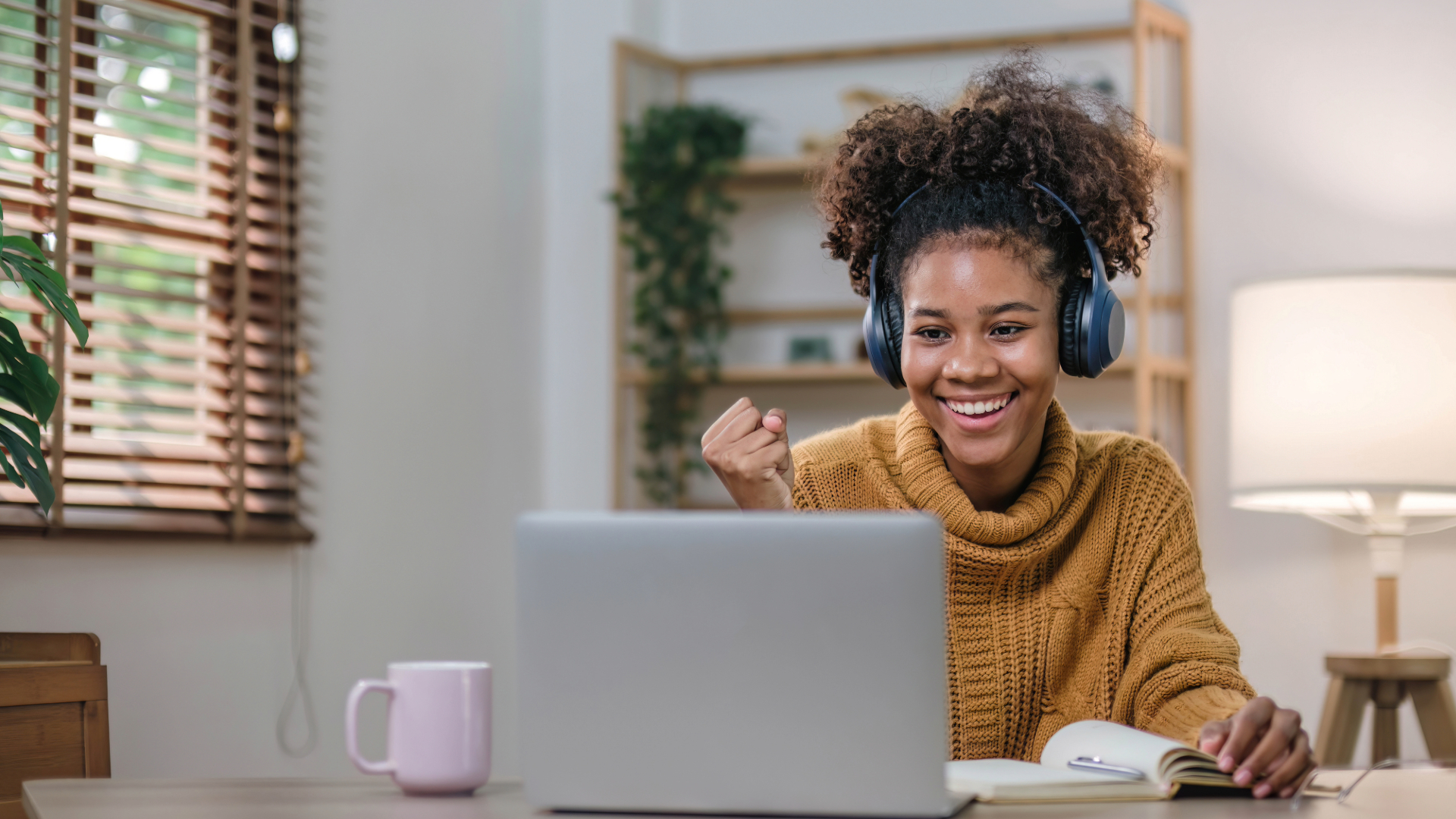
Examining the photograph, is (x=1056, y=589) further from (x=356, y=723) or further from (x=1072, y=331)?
(x=356, y=723)

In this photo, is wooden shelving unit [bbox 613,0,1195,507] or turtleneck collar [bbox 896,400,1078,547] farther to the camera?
wooden shelving unit [bbox 613,0,1195,507]

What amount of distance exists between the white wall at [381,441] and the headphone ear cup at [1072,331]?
1544mm

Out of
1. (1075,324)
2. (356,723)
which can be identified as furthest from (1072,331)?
(356,723)

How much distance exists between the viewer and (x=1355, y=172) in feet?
9.96

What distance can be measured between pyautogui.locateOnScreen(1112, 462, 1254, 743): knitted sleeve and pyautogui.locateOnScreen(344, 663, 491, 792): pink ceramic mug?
0.59m

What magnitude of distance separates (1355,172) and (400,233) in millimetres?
2049

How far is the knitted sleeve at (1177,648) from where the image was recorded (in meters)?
1.21

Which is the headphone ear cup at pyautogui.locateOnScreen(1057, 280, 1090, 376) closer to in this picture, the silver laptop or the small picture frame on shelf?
the silver laptop

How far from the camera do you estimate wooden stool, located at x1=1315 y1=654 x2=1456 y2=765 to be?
2.52 m

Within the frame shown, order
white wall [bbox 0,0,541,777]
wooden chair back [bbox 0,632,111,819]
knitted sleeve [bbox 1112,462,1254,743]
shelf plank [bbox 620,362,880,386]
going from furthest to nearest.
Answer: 1. shelf plank [bbox 620,362,880,386]
2. white wall [bbox 0,0,541,777]
3. wooden chair back [bbox 0,632,111,819]
4. knitted sleeve [bbox 1112,462,1254,743]

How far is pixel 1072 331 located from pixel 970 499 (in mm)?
212

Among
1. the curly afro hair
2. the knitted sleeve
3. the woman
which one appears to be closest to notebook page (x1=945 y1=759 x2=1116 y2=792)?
the knitted sleeve

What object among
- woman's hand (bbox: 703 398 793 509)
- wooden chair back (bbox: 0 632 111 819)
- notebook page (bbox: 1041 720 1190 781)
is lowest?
wooden chair back (bbox: 0 632 111 819)

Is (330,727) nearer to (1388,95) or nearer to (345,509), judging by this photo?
(345,509)
